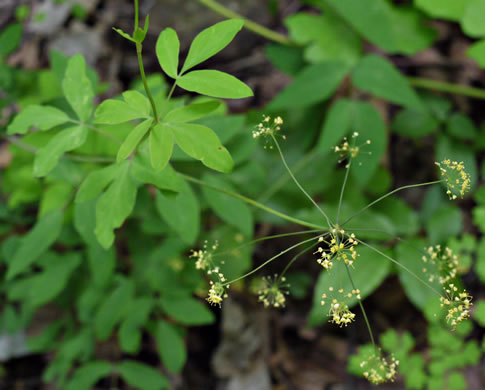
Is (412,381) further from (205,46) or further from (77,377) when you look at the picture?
(205,46)

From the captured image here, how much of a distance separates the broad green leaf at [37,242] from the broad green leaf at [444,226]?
2.06m

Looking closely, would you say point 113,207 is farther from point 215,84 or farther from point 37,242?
point 37,242

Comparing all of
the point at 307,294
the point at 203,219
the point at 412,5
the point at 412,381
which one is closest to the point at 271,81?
the point at 412,5

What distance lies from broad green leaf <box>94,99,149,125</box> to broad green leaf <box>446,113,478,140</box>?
2.22 metres

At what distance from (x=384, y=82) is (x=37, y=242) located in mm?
1901

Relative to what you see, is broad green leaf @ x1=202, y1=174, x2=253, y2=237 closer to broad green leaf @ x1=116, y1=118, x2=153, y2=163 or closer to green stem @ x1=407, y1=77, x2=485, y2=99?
broad green leaf @ x1=116, y1=118, x2=153, y2=163

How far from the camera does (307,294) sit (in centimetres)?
319

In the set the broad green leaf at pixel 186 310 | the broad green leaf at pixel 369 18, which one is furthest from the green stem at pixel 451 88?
the broad green leaf at pixel 186 310

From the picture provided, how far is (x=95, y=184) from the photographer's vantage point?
139 cm

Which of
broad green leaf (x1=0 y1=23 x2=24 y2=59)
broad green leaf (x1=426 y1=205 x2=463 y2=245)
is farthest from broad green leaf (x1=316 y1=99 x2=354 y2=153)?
broad green leaf (x1=0 y1=23 x2=24 y2=59)

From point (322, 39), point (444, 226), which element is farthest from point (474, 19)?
point (444, 226)

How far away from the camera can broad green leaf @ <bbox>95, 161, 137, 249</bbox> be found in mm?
1310

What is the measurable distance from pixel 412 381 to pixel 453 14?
2.17m

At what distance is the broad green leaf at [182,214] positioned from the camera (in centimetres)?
174
